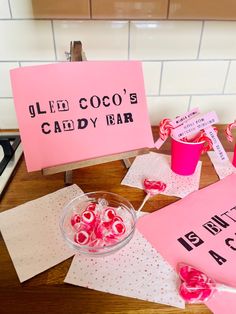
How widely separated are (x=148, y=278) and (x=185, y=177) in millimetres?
317

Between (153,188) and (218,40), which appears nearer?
(153,188)

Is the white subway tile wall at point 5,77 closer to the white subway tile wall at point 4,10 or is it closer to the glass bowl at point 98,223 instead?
the white subway tile wall at point 4,10

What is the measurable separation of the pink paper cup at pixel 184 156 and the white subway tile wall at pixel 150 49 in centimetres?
30

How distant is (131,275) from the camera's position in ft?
1.49

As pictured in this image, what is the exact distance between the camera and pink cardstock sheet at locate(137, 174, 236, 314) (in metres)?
0.45

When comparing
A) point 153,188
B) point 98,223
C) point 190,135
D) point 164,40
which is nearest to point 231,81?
point 164,40

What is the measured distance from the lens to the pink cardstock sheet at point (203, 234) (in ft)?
1.49

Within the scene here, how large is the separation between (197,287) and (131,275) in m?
0.11

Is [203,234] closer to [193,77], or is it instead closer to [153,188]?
[153,188]

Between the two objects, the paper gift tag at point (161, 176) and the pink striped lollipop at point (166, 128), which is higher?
the pink striped lollipop at point (166, 128)

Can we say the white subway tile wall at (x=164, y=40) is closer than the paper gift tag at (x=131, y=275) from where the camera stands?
No

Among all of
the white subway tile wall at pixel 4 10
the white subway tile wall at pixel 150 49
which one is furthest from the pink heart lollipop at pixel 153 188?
the white subway tile wall at pixel 4 10

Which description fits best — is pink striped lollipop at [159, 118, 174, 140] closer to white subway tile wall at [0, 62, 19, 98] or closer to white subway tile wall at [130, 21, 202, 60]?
white subway tile wall at [130, 21, 202, 60]

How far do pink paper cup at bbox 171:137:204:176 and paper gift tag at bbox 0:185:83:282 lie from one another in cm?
27
